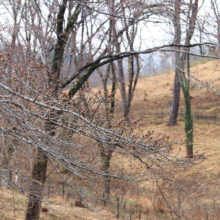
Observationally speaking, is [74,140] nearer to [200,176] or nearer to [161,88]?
[200,176]

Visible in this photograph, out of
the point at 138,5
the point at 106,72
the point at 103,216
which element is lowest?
the point at 103,216

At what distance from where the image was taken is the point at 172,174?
191 inches

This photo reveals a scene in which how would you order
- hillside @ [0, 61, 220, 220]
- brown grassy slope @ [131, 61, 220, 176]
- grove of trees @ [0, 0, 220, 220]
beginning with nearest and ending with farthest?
grove of trees @ [0, 0, 220, 220], hillside @ [0, 61, 220, 220], brown grassy slope @ [131, 61, 220, 176]

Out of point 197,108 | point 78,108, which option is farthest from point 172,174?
point 197,108

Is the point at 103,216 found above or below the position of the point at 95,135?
below

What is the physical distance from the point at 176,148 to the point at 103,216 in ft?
24.2

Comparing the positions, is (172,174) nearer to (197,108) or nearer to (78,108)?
(78,108)

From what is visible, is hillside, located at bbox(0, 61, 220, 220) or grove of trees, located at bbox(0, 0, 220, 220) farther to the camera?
hillside, located at bbox(0, 61, 220, 220)

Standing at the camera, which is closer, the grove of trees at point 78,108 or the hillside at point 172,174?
the grove of trees at point 78,108

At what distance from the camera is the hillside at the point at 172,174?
8.69 metres

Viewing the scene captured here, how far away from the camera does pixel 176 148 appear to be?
15.7 meters

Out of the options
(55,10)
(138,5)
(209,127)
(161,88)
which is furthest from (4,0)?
(161,88)

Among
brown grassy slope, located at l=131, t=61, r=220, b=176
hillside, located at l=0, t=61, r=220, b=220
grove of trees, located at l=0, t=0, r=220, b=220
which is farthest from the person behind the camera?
brown grassy slope, located at l=131, t=61, r=220, b=176

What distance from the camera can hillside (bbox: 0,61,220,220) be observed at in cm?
869
